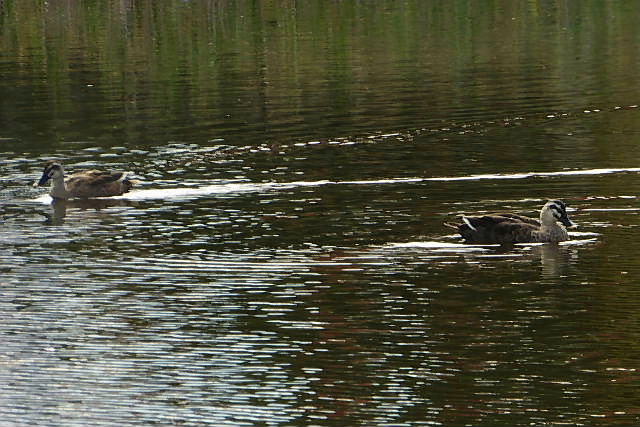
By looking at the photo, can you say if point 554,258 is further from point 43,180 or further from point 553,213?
point 43,180

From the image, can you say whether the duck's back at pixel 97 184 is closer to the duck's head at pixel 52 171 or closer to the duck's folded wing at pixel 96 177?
the duck's folded wing at pixel 96 177

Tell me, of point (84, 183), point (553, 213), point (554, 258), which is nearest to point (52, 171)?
point (84, 183)

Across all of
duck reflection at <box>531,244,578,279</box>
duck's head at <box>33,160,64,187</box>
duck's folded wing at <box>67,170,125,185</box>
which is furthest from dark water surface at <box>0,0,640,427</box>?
duck's head at <box>33,160,64,187</box>

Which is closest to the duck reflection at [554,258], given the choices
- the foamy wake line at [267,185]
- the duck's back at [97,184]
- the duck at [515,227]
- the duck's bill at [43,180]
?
the duck at [515,227]

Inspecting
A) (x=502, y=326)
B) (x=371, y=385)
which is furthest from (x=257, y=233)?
(x=371, y=385)

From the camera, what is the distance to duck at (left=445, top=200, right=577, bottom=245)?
23.9 meters

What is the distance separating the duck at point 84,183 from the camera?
29.3 m

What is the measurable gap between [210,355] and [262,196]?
35.9 feet

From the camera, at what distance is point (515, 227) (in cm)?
2397

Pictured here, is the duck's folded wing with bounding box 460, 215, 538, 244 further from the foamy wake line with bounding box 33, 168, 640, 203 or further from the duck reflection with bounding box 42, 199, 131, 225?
the duck reflection with bounding box 42, 199, 131, 225

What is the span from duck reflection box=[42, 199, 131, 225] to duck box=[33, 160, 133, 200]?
98 millimetres

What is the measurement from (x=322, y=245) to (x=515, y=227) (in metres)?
2.75

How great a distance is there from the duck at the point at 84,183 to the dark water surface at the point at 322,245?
1.22 ft

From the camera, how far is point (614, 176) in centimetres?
2948
